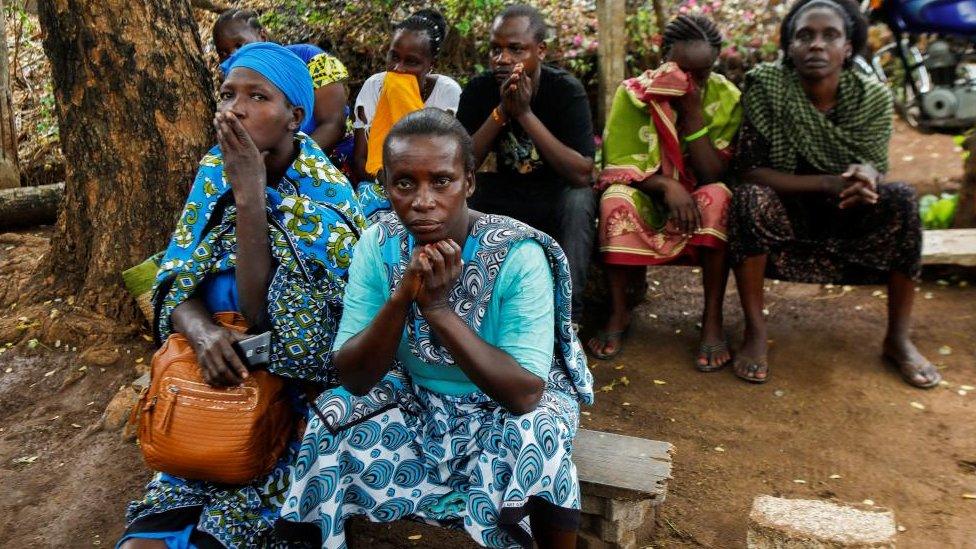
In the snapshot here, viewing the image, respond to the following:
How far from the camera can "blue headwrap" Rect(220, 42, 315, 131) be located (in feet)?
8.35

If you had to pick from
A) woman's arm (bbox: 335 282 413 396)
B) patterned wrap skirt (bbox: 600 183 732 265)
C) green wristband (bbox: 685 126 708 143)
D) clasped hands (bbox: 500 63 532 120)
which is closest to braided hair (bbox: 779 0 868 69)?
green wristband (bbox: 685 126 708 143)

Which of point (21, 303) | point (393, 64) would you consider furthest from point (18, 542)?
point (393, 64)

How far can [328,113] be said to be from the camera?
418cm

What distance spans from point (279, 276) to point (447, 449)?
77 centimetres

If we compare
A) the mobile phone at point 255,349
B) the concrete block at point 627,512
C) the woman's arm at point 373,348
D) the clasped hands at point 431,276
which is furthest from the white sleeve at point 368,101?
the concrete block at point 627,512

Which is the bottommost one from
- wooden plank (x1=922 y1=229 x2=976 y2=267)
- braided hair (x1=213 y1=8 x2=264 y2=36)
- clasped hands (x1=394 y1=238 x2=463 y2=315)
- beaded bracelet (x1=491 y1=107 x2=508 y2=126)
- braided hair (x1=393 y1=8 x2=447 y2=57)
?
wooden plank (x1=922 y1=229 x2=976 y2=267)

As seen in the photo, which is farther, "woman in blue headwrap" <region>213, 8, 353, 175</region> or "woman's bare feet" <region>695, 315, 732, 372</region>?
"woman in blue headwrap" <region>213, 8, 353, 175</region>

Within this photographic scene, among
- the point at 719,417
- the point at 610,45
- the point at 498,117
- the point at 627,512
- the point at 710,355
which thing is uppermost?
the point at 610,45

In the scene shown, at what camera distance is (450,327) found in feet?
6.50

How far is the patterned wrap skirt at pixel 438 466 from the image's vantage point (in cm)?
206

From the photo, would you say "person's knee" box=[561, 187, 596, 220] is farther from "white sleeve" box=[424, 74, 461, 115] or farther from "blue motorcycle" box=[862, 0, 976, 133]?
"blue motorcycle" box=[862, 0, 976, 133]

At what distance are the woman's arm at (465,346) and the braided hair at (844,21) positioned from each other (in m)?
2.62

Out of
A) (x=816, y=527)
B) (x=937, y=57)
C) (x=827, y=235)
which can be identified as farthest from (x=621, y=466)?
(x=937, y=57)

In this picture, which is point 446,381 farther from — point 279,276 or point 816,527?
point 816,527
